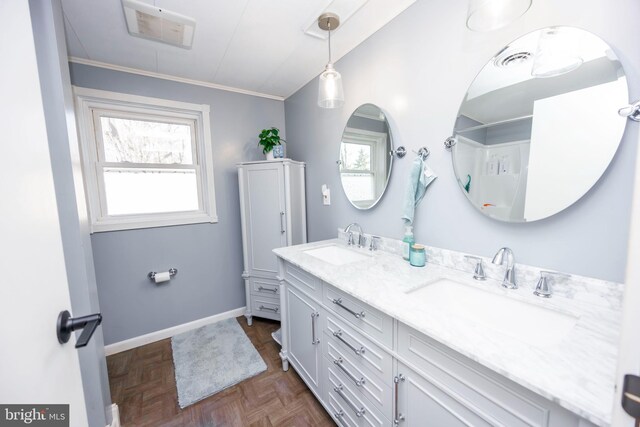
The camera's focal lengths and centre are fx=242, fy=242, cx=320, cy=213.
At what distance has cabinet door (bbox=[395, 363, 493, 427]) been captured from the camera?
2.36ft

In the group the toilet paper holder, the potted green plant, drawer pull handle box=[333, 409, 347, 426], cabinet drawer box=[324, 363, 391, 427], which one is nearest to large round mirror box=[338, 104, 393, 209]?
the potted green plant

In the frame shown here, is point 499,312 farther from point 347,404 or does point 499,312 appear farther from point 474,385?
point 347,404

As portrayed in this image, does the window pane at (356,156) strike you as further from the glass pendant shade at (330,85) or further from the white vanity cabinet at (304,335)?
the white vanity cabinet at (304,335)

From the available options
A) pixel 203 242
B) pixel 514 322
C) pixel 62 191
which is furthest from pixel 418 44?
pixel 203 242

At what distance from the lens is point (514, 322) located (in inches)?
36.5

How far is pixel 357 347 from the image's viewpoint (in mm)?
1093

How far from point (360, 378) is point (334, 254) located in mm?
892

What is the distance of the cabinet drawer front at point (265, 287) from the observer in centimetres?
232

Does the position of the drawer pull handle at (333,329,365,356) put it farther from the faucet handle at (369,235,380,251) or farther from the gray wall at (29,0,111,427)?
the gray wall at (29,0,111,427)

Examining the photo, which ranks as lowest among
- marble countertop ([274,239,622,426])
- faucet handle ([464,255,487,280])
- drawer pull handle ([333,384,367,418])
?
drawer pull handle ([333,384,367,418])

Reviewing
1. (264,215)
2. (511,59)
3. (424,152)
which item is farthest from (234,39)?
(511,59)

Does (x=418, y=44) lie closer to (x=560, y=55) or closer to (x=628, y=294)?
(x=560, y=55)

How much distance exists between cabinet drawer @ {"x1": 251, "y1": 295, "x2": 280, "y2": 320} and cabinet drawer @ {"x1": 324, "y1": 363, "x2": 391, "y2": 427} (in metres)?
1.10

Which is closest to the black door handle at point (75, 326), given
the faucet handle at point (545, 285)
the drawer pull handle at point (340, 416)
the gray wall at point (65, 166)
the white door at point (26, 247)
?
the white door at point (26, 247)
